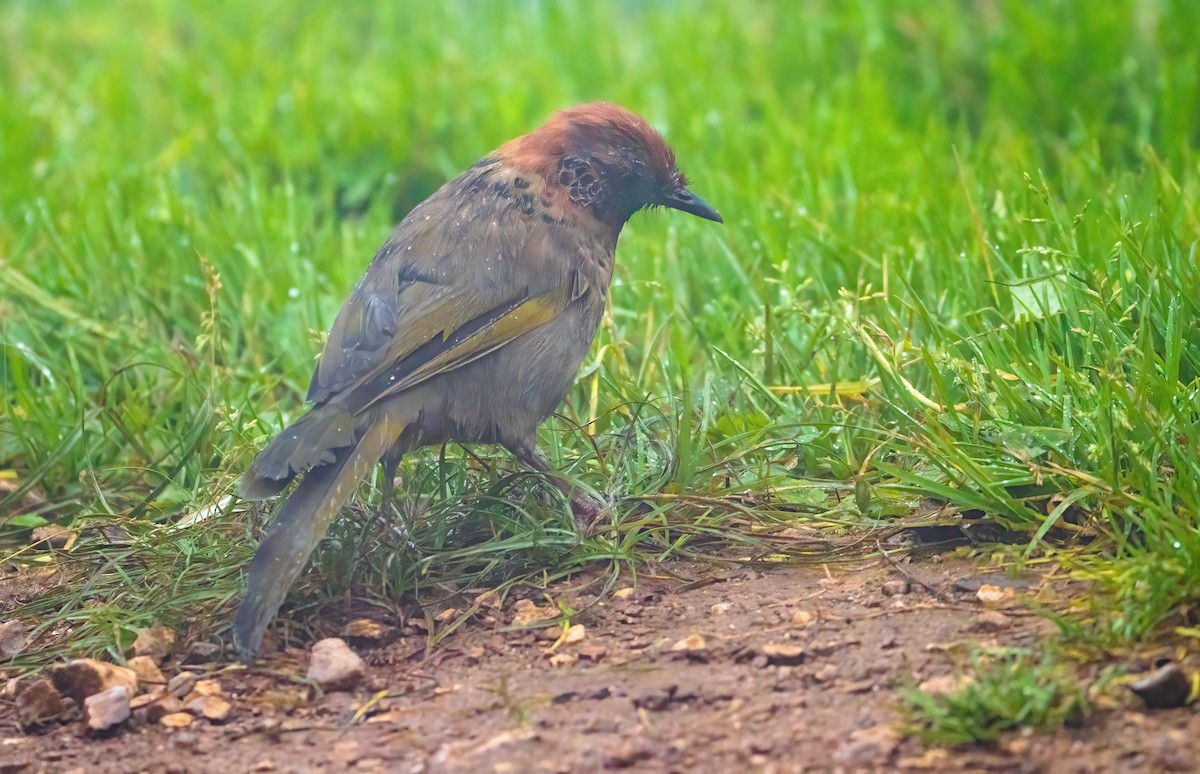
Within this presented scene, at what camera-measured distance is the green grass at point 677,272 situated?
349 cm

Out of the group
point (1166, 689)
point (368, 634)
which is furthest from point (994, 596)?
point (368, 634)

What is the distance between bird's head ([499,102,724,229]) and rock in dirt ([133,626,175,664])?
1.59 m

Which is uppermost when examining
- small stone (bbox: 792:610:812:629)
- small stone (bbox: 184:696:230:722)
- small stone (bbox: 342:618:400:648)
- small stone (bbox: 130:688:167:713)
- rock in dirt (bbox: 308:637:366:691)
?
small stone (bbox: 130:688:167:713)

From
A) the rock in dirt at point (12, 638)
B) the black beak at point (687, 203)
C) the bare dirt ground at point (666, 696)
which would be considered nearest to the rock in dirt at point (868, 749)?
the bare dirt ground at point (666, 696)

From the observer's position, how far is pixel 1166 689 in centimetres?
257

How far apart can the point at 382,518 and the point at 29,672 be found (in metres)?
0.87

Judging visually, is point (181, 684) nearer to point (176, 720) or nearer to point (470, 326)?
point (176, 720)

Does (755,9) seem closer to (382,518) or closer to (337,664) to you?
(382,518)

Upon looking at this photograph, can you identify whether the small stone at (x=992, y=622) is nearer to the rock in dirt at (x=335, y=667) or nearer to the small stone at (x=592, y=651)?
the small stone at (x=592, y=651)

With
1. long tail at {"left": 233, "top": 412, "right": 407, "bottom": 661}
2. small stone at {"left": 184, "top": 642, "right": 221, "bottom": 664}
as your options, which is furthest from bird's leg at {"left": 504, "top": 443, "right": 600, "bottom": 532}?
small stone at {"left": 184, "top": 642, "right": 221, "bottom": 664}

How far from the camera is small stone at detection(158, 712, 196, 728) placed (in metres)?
2.98

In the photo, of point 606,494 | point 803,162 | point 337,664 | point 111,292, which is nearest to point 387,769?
point 337,664

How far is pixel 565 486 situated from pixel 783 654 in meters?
0.94

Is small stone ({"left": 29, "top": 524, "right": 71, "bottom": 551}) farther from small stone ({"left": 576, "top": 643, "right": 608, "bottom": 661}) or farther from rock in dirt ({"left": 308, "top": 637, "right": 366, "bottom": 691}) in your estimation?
small stone ({"left": 576, "top": 643, "right": 608, "bottom": 661})
